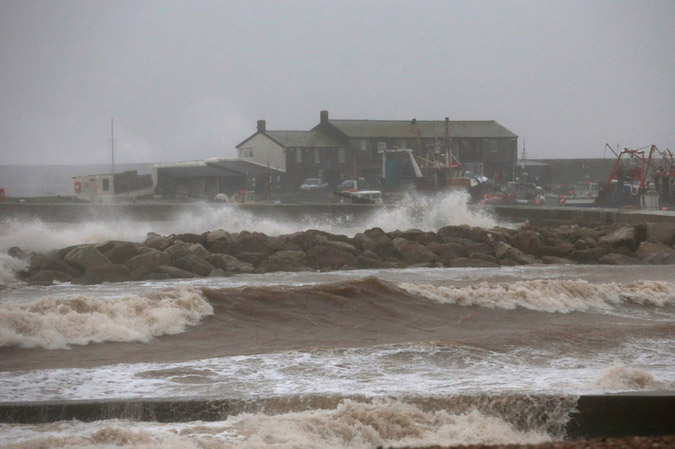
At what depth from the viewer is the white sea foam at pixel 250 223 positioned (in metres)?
24.7

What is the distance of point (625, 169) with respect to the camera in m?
37.1

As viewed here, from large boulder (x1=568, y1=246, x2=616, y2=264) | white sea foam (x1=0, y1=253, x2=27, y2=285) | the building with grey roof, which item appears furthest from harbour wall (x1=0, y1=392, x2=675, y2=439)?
the building with grey roof

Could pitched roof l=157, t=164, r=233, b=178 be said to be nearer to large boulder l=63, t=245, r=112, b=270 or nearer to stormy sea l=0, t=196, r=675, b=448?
large boulder l=63, t=245, r=112, b=270

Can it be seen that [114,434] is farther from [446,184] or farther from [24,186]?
[24,186]

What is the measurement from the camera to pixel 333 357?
909 cm

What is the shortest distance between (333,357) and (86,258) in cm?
919

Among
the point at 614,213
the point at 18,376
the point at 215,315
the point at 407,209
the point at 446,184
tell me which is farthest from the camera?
the point at 446,184

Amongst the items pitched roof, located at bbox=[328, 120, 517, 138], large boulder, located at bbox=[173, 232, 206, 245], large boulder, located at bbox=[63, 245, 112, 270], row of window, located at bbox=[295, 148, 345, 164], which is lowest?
large boulder, located at bbox=[63, 245, 112, 270]

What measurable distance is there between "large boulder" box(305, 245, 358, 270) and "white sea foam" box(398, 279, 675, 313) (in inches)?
187

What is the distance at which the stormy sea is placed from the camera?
6.50 m

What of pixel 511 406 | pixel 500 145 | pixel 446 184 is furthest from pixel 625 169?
pixel 511 406

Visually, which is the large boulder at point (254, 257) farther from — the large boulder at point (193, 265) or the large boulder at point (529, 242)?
the large boulder at point (529, 242)

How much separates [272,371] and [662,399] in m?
3.48

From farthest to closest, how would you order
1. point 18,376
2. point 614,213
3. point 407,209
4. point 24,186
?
point 24,186, point 407,209, point 614,213, point 18,376
